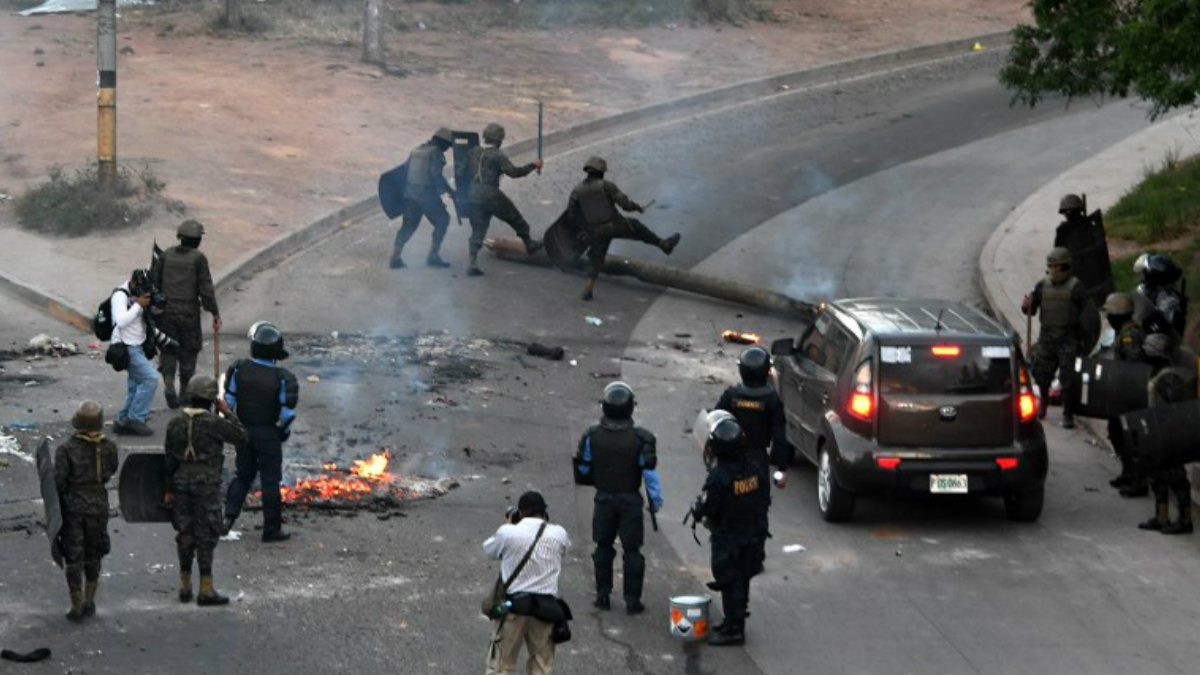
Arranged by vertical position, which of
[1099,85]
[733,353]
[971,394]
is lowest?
[733,353]

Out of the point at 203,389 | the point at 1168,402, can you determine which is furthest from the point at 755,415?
the point at 203,389

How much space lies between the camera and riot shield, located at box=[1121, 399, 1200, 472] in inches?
536

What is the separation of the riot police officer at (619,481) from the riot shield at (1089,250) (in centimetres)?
866

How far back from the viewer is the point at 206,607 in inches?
469

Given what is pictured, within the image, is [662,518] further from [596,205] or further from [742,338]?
[596,205]

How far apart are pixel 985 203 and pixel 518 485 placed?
13685mm

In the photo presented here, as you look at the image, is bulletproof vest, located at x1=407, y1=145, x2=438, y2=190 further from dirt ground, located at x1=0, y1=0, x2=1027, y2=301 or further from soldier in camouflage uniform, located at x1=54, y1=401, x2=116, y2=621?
soldier in camouflage uniform, located at x1=54, y1=401, x2=116, y2=621

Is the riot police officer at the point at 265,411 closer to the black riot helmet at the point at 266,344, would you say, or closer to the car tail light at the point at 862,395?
the black riot helmet at the point at 266,344

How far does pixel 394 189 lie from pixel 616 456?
10.9 metres

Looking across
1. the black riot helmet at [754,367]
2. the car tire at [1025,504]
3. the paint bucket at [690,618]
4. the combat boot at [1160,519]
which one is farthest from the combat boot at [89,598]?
the combat boot at [1160,519]

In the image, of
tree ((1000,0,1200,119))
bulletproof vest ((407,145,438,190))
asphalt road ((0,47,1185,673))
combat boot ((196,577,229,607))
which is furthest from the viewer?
bulletproof vest ((407,145,438,190))

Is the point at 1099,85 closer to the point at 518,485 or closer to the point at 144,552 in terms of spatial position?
the point at 518,485

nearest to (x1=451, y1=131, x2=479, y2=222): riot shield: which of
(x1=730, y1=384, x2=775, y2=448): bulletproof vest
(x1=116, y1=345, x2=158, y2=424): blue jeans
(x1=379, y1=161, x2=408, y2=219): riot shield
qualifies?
(x1=379, y1=161, x2=408, y2=219): riot shield

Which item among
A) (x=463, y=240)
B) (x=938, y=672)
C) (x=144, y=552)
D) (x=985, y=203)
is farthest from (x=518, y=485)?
(x=985, y=203)
